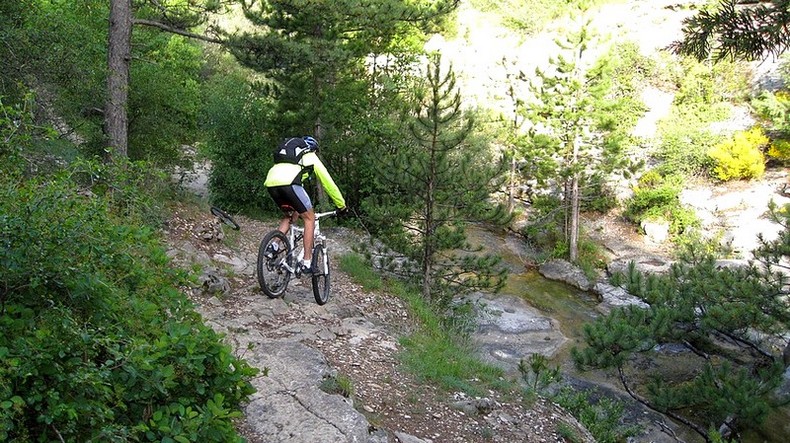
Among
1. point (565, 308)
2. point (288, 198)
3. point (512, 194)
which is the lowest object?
point (565, 308)

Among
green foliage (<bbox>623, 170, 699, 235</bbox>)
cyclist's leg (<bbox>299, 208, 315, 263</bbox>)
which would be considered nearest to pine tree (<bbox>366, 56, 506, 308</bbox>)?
cyclist's leg (<bbox>299, 208, 315, 263</bbox>)

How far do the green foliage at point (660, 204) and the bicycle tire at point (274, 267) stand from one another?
16.2 meters

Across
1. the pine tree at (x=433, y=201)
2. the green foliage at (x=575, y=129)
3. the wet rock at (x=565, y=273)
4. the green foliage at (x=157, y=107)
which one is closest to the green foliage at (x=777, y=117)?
the green foliage at (x=575, y=129)

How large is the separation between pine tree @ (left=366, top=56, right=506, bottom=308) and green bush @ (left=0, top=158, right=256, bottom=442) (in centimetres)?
595

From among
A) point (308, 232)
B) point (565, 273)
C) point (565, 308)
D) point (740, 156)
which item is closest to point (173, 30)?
point (308, 232)

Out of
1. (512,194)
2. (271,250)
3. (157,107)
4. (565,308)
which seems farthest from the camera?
(512,194)

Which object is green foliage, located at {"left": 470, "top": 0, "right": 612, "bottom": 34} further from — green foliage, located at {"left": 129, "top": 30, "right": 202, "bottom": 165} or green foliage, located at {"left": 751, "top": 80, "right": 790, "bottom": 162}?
green foliage, located at {"left": 129, "top": 30, "right": 202, "bottom": 165}

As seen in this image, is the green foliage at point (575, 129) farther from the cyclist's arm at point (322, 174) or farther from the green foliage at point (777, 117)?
the cyclist's arm at point (322, 174)

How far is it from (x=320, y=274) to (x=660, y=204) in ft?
54.0

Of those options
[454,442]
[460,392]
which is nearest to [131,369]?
[454,442]

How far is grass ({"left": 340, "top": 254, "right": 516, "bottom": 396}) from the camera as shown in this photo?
605 cm

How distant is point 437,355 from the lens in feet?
22.1

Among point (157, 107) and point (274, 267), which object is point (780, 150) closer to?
point (157, 107)

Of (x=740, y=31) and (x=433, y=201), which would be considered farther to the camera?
(x=433, y=201)
